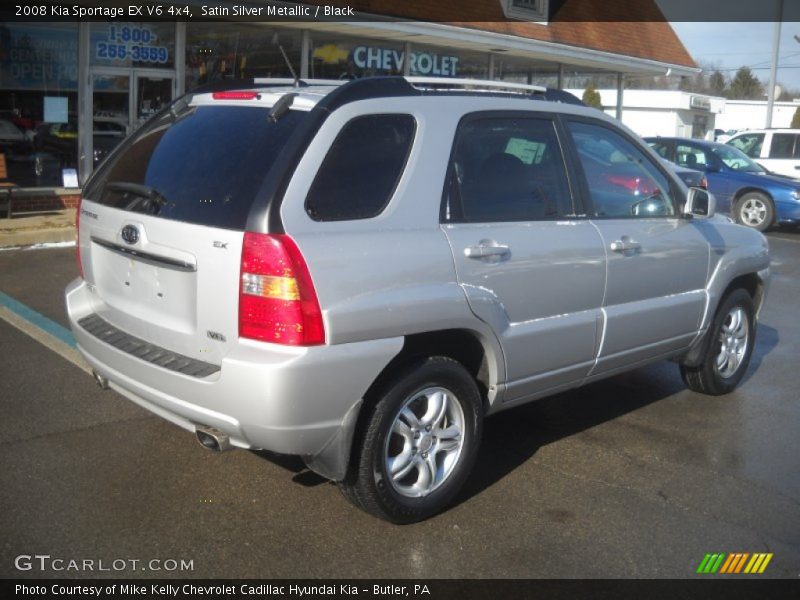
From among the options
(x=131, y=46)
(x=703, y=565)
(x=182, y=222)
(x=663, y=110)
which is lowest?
(x=703, y=565)

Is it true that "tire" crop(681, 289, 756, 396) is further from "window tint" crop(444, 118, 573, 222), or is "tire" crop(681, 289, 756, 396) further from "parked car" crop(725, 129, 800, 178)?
"parked car" crop(725, 129, 800, 178)

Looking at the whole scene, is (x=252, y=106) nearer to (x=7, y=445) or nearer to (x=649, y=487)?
(x=7, y=445)

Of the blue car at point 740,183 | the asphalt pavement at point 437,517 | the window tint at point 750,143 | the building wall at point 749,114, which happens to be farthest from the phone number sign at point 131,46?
the building wall at point 749,114

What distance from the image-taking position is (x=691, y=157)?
53.3 feet

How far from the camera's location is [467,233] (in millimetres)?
3971

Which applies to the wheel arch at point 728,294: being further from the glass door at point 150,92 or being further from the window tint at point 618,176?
the glass door at point 150,92

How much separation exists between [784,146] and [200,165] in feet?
56.0

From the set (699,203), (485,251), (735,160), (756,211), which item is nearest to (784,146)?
(735,160)

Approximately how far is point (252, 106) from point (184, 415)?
1.38 meters

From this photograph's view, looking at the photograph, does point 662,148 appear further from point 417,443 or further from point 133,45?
point 417,443

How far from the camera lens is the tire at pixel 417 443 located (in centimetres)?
371

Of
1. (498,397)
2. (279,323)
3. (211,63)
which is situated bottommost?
(498,397)

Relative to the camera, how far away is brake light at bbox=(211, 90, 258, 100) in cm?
389

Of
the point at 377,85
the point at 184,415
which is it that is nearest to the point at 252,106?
the point at 377,85
